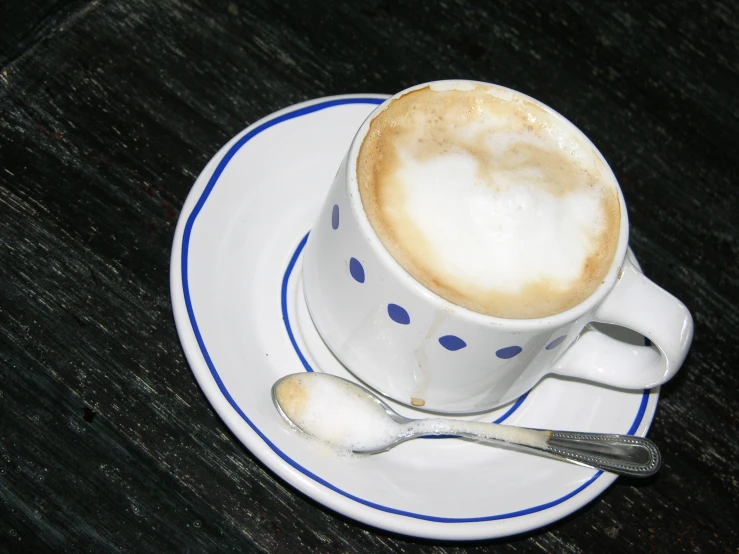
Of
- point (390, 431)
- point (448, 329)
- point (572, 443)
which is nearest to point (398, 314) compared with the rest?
point (448, 329)

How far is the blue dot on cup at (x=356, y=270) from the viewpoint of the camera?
2.52ft

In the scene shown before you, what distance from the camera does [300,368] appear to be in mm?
904

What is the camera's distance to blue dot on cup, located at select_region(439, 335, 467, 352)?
75cm

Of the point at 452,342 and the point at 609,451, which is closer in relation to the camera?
the point at 452,342

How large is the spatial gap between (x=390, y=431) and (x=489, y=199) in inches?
9.7

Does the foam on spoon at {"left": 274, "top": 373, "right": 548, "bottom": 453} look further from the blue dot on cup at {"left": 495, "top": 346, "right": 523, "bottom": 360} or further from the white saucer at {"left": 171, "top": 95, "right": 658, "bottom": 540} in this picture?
the blue dot on cup at {"left": 495, "top": 346, "right": 523, "bottom": 360}

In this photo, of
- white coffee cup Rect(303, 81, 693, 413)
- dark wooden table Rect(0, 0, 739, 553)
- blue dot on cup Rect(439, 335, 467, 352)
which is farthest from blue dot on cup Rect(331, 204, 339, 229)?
dark wooden table Rect(0, 0, 739, 553)

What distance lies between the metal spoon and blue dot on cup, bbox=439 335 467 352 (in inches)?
5.1

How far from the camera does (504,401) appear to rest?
885mm

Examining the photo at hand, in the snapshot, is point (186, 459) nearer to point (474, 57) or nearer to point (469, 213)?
point (469, 213)

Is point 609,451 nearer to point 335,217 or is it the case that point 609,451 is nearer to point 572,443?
point 572,443

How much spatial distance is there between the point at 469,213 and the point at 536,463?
0.91ft

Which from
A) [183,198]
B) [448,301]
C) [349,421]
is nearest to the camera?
[448,301]

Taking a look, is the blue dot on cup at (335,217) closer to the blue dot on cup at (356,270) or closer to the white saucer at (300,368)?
the blue dot on cup at (356,270)
